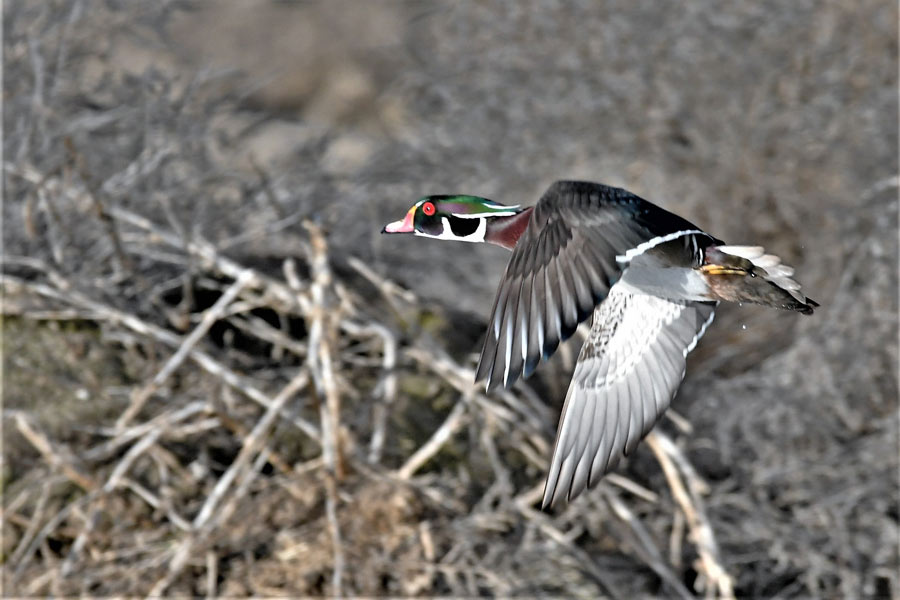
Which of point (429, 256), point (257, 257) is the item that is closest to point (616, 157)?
point (429, 256)

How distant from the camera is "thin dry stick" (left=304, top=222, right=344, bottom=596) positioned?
2.81 metres

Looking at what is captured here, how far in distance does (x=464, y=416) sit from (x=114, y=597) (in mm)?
891

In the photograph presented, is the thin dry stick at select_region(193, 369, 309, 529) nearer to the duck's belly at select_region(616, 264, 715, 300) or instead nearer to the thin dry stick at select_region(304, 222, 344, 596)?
the thin dry stick at select_region(304, 222, 344, 596)

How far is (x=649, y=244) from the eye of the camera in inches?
65.1

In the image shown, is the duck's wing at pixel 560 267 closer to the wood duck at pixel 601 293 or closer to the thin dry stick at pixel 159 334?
the wood duck at pixel 601 293

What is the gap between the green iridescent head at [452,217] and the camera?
185 centimetres

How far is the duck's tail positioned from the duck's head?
0.92 ft

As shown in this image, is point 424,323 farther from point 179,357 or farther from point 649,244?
point 649,244

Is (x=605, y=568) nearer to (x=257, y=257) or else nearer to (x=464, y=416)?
(x=464, y=416)

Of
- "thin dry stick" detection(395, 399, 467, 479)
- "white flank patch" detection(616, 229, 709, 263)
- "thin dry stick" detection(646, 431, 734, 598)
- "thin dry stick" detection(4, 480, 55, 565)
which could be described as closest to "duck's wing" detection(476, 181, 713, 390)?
"white flank patch" detection(616, 229, 709, 263)

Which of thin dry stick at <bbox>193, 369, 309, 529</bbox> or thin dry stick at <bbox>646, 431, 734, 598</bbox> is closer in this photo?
thin dry stick at <bbox>646, 431, 734, 598</bbox>

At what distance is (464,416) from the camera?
3070 mm

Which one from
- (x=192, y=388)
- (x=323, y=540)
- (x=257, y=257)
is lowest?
(x=323, y=540)

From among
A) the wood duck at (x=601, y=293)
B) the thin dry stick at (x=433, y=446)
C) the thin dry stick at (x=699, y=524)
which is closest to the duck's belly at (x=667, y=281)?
the wood duck at (x=601, y=293)
